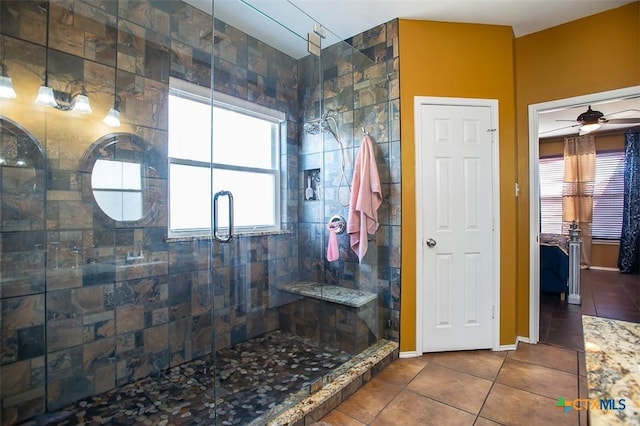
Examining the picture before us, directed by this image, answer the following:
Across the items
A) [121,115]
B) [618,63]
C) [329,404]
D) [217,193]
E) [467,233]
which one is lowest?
[329,404]

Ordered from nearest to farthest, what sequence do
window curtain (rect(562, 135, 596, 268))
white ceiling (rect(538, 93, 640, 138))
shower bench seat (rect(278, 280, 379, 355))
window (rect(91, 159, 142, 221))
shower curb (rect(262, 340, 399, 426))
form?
shower curb (rect(262, 340, 399, 426)) → window (rect(91, 159, 142, 221)) → shower bench seat (rect(278, 280, 379, 355)) → white ceiling (rect(538, 93, 640, 138)) → window curtain (rect(562, 135, 596, 268))

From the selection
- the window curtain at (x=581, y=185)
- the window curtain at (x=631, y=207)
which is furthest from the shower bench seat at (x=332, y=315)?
the window curtain at (x=631, y=207)

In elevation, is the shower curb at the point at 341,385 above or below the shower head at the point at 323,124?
below

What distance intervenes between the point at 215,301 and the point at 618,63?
146 inches

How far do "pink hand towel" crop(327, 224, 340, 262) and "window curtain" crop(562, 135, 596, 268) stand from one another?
5.76m

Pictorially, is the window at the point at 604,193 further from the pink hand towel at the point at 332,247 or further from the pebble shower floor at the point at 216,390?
the pebble shower floor at the point at 216,390

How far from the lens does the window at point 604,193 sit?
5.68 metres

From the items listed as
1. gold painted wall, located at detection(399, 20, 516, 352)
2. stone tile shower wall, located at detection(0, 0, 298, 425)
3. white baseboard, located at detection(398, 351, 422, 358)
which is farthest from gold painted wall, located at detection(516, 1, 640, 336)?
stone tile shower wall, located at detection(0, 0, 298, 425)

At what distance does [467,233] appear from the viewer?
102 inches

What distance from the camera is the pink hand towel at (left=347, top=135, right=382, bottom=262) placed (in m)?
2.53

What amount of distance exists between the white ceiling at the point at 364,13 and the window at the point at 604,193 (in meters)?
4.37

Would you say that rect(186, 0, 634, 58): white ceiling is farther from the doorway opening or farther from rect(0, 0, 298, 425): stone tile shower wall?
the doorway opening

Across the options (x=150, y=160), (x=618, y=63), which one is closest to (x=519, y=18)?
(x=618, y=63)

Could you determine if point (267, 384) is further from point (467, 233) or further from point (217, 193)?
point (467, 233)
